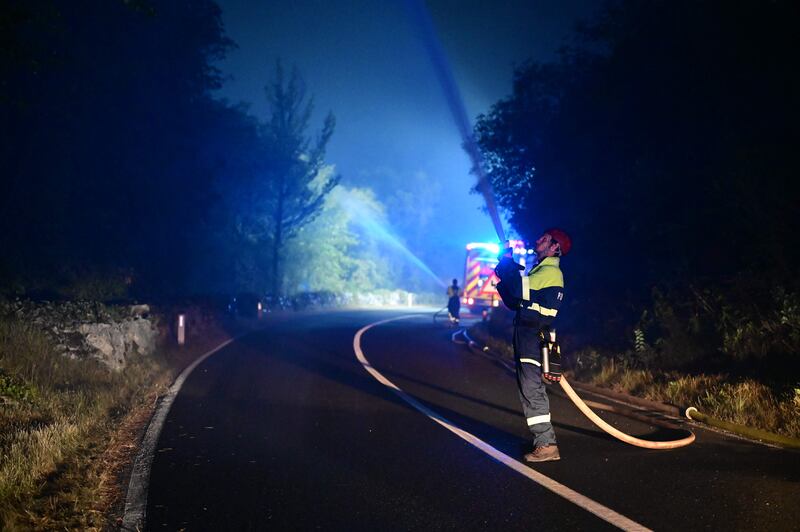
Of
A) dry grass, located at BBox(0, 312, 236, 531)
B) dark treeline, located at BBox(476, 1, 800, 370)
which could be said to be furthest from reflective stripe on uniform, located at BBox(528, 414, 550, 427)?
dark treeline, located at BBox(476, 1, 800, 370)

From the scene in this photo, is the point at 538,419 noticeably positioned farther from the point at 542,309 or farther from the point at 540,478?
the point at 542,309

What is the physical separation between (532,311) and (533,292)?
176 mm

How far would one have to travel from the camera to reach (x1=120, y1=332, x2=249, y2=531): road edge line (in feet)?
13.4

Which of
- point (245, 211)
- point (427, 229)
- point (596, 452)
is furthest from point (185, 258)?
point (427, 229)

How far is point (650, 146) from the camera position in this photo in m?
11.8

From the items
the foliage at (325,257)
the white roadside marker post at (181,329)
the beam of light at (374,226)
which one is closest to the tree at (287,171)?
the foliage at (325,257)

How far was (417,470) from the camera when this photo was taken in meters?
5.15

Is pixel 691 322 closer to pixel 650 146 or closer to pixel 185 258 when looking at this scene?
pixel 650 146

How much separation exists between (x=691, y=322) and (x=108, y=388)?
904 cm

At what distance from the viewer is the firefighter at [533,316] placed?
218 inches

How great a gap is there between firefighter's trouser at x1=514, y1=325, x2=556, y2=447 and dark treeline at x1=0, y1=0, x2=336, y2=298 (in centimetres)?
1211

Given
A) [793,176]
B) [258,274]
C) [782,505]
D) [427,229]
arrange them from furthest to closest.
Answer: [427,229], [258,274], [793,176], [782,505]

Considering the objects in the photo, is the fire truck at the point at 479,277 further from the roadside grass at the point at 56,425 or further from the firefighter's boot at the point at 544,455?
the firefighter's boot at the point at 544,455

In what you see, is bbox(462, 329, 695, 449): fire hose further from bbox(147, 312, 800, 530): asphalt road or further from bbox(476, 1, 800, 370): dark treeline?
bbox(476, 1, 800, 370): dark treeline
